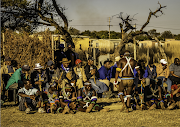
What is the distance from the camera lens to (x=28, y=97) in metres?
8.64

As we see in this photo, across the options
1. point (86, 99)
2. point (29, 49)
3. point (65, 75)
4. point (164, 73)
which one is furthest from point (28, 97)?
point (29, 49)

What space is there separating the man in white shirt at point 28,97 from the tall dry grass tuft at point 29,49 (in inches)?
235

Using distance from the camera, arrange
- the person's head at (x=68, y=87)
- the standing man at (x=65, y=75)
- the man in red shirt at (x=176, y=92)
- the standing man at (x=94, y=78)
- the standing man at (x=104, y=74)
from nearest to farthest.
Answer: the person's head at (x=68, y=87)
the standing man at (x=65, y=75)
the man in red shirt at (x=176, y=92)
the standing man at (x=94, y=78)
the standing man at (x=104, y=74)

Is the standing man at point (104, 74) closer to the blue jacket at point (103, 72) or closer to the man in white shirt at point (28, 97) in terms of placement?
the blue jacket at point (103, 72)

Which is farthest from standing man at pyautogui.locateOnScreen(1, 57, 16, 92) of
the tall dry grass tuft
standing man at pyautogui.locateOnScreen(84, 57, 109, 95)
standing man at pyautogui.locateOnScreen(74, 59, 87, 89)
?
the tall dry grass tuft

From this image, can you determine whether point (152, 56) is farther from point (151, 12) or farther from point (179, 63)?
point (179, 63)

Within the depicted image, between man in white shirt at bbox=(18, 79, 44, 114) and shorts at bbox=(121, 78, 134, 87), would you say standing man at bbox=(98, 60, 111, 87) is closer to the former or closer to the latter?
shorts at bbox=(121, 78, 134, 87)

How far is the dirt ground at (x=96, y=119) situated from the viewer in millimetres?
6746

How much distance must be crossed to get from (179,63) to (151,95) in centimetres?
160

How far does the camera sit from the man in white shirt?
333 inches

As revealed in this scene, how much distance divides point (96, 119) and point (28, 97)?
102 inches

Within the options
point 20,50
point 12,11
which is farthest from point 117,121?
point 12,11

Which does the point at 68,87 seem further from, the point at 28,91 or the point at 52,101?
the point at 28,91

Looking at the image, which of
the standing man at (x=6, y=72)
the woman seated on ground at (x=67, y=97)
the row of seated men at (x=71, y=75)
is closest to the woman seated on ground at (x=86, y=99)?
the woman seated on ground at (x=67, y=97)
